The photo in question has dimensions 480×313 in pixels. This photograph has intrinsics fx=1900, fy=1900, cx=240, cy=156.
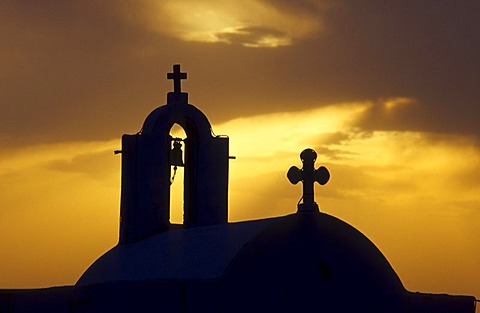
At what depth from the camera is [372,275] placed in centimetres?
4109

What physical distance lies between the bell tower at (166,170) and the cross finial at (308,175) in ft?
25.2

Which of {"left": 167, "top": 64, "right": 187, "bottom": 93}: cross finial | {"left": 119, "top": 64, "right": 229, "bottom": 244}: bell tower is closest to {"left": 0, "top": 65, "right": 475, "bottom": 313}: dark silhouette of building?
{"left": 119, "top": 64, "right": 229, "bottom": 244}: bell tower

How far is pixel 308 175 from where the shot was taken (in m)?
40.5

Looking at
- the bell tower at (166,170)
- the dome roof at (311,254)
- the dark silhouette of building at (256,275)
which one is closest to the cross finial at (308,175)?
the dark silhouette of building at (256,275)

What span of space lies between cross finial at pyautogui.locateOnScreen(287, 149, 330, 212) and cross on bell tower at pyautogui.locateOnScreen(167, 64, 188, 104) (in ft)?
26.3

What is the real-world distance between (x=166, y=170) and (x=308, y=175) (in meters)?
8.41

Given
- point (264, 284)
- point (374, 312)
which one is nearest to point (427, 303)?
point (374, 312)

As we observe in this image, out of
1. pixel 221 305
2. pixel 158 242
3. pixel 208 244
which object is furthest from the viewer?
pixel 158 242

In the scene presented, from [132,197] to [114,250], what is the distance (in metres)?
1.63

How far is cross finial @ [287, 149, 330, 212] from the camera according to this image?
133 ft

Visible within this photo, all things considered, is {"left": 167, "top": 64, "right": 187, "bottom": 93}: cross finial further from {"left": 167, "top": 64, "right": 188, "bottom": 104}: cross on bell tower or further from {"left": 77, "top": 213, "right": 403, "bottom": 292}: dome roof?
{"left": 77, "top": 213, "right": 403, "bottom": 292}: dome roof

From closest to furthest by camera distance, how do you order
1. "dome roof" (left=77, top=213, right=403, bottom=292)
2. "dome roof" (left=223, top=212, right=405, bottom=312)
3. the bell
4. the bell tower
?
"dome roof" (left=223, top=212, right=405, bottom=312) < "dome roof" (left=77, top=213, right=403, bottom=292) < the bell tower < the bell

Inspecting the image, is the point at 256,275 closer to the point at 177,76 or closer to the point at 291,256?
the point at 291,256

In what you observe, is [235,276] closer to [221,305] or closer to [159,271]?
[221,305]
